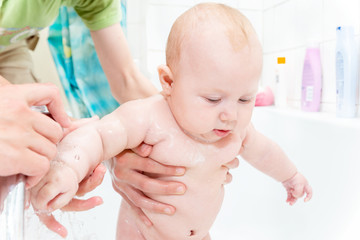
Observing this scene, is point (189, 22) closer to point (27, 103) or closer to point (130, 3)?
point (27, 103)

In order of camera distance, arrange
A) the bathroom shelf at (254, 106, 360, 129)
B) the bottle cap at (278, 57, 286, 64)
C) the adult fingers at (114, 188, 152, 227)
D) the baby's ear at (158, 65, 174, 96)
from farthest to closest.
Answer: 1. the bottle cap at (278, 57, 286, 64)
2. the bathroom shelf at (254, 106, 360, 129)
3. the adult fingers at (114, 188, 152, 227)
4. the baby's ear at (158, 65, 174, 96)

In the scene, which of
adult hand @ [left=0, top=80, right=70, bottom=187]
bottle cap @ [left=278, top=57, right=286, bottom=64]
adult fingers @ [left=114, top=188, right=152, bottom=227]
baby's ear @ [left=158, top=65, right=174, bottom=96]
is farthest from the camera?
bottle cap @ [left=278, top=57, right=286, bottom=64]

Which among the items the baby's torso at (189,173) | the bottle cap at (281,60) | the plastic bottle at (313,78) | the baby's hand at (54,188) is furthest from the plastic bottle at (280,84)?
the baby's hand at (54,188)

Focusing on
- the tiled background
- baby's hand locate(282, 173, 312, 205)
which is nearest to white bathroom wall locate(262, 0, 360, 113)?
the tiled background

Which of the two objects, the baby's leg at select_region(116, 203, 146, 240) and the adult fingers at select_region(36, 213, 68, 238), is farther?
the baby's leg at select_region(116, 203, 146, 240)

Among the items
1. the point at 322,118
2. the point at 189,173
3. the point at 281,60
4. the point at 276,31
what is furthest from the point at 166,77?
the point at 276,31

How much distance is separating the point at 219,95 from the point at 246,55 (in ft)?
0.29

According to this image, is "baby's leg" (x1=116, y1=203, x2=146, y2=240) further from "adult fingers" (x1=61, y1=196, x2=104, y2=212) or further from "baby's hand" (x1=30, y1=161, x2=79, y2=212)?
"baby's hand" (x1=30, y1=161, x2=79, y2=212)

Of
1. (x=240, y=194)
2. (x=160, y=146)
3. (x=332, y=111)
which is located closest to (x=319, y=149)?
(x=332, y=111)

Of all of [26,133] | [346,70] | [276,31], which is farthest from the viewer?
[276,31]

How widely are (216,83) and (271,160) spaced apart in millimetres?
351

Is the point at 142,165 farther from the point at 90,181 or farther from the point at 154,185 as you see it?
the point at 90,181

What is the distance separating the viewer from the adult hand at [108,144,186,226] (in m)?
0.80

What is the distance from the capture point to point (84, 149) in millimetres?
635
